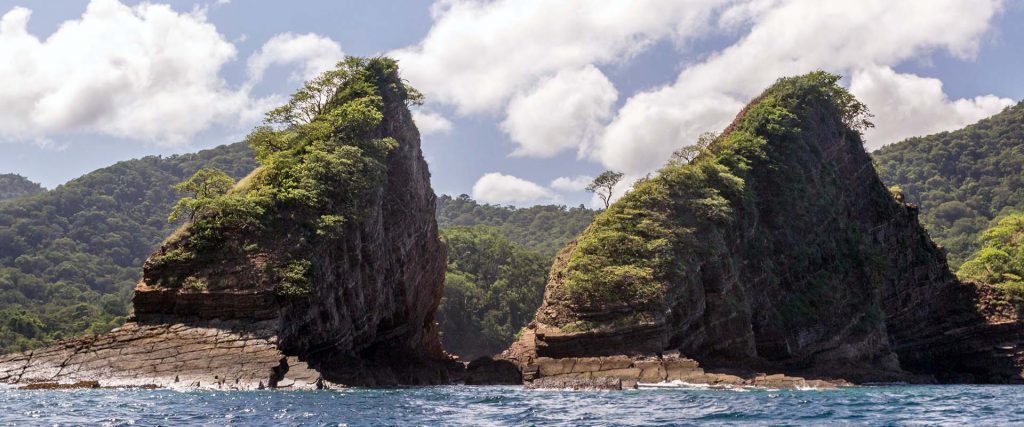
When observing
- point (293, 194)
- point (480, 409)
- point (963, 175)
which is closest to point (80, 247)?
point (293, 194)

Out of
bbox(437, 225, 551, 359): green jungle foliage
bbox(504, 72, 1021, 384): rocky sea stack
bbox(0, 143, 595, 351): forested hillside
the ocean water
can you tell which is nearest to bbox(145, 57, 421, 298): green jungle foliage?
the ocean water

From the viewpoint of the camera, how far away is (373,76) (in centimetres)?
5969

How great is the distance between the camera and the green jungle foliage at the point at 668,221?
173 feet

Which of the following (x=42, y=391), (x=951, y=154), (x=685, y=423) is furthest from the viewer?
(x=951, y=154)

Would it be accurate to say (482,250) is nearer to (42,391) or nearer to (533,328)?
(533,328)

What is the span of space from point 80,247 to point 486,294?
7792 centimetres

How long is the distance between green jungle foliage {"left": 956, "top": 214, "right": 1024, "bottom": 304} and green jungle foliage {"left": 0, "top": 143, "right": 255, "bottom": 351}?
8152 cm

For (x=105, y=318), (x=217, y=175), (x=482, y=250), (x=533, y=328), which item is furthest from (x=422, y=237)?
(x=482, y=250)

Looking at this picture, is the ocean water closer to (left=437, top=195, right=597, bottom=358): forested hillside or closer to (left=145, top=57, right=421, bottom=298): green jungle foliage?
(left=145, top=57, right=421, bottom=298): green jungle foliage

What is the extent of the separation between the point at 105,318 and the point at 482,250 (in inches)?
1959

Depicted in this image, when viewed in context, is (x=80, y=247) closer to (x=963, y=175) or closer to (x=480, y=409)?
(x=480, y=409)

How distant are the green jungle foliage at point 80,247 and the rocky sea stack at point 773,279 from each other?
5937cm

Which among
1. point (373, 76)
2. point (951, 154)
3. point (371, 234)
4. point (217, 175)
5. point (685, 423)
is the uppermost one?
point (951, 154)

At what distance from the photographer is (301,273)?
43.4 meters
